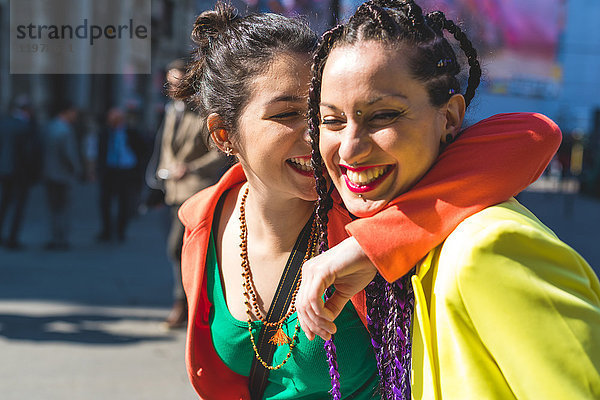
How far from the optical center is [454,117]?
125 cm

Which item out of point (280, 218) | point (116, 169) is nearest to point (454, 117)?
point (280, 218)

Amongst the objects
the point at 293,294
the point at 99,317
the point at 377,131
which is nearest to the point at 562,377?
the point at 377,131

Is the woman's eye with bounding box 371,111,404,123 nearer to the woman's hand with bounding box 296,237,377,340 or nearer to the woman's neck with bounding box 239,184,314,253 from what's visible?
the woman's hand with bounding box 296,237,377,340

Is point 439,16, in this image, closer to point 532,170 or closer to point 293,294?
point 532,170

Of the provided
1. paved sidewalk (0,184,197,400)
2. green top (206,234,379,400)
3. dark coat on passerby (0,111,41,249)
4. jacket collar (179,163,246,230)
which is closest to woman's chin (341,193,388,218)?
green top (206,234,379,400)

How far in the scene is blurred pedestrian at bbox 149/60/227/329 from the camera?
16.0ft

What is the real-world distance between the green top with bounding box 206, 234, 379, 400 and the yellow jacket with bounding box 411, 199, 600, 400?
60 cm

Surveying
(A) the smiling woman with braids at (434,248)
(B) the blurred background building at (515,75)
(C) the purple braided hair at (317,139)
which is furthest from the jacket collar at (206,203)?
(B) the blurred background building at (515,75)

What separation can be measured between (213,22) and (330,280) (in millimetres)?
971

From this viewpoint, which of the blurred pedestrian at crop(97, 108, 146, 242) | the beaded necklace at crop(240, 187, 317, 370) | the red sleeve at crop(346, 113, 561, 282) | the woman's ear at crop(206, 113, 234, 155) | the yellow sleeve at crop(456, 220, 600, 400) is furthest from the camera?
the blurred pedestrian at crop(97, 108, 146, 242)

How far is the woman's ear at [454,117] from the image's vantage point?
1233 millimetres

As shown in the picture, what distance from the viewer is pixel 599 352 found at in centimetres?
100

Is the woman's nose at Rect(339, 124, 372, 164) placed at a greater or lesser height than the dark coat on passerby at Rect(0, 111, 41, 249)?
greater

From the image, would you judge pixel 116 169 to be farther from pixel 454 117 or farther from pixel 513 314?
pixel 513 314
